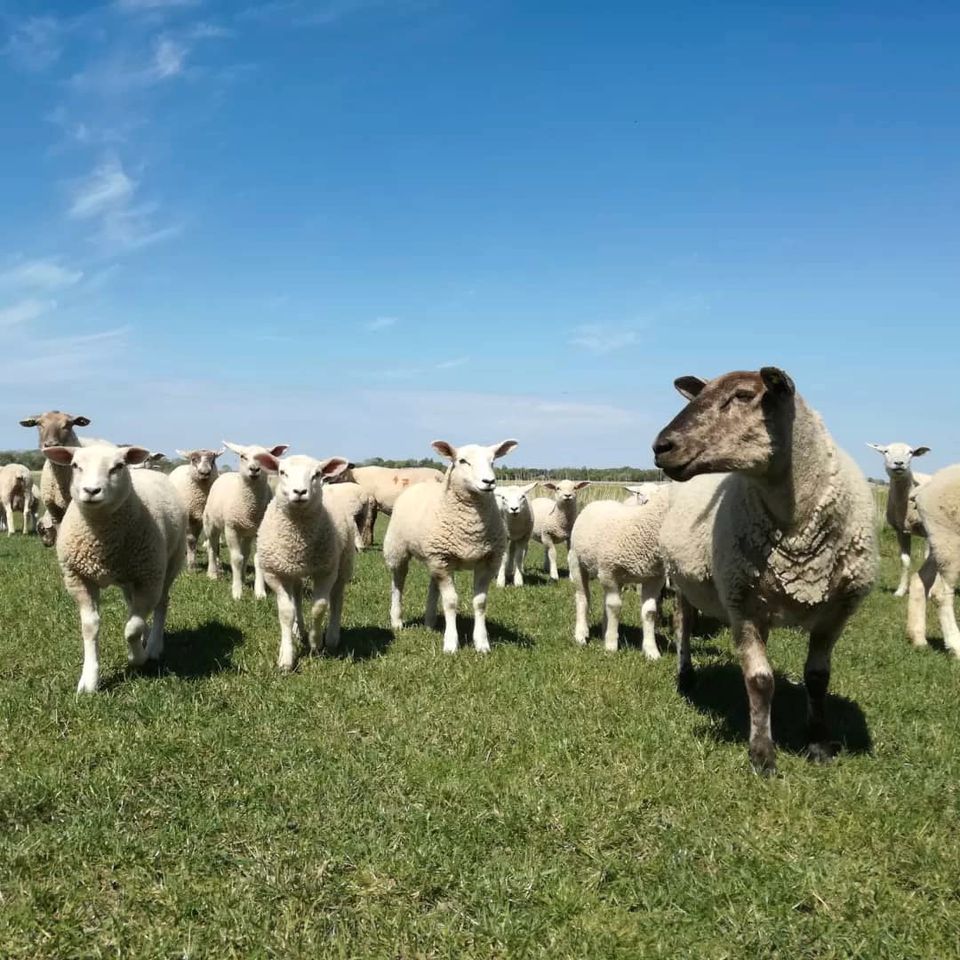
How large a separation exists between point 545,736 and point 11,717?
3.79 meters

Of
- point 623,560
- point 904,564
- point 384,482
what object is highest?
point 384,482

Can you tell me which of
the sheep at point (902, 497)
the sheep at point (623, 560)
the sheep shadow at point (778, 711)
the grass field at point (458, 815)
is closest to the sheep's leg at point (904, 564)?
the sheep at point (902, 497)

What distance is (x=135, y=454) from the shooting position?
691 cm

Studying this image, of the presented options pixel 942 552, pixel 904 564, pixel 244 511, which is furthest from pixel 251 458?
pixel 904 564

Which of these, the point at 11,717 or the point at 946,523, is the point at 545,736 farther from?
the point at 946,523

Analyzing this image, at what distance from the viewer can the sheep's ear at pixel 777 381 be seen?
16.1 feet

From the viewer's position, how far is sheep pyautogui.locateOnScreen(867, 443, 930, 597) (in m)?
14.6

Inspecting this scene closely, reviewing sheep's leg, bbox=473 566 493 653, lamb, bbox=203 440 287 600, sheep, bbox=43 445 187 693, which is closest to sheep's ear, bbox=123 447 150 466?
sheep, bbox=43 445 187 693

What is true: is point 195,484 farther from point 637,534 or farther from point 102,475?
point 637,534

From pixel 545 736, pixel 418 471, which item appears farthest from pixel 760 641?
pixel 418 471

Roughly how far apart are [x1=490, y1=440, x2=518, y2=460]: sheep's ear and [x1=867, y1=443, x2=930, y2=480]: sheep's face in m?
9.73

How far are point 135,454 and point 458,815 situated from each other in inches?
169

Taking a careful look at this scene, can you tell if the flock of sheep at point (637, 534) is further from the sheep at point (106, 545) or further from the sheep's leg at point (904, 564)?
the sheep's leg at point (904, 564)

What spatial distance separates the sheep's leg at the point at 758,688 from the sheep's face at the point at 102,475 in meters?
4.92
